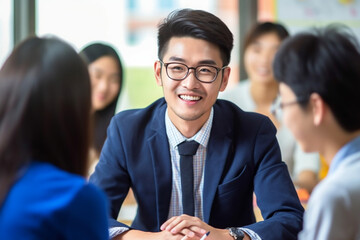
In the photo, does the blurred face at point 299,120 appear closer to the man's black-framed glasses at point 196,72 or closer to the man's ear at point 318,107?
the man's ear at point 318,107

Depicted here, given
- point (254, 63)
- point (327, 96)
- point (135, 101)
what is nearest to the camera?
point (327, 96)

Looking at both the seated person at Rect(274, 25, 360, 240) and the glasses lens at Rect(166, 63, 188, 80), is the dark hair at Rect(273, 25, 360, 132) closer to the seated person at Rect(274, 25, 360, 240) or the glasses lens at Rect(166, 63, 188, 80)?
the seated person at Rect(274, 25, 360, 240)

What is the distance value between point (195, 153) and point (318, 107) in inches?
30.7

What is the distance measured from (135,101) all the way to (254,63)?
4.17ft

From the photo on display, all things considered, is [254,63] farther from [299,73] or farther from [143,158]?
[299,73]

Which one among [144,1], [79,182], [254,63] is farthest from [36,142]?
[144,1]

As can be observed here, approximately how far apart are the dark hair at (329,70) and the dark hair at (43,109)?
19.1 inches

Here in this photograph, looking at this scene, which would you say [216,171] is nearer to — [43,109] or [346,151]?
[346,151]

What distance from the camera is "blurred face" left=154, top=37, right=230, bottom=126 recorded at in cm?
180

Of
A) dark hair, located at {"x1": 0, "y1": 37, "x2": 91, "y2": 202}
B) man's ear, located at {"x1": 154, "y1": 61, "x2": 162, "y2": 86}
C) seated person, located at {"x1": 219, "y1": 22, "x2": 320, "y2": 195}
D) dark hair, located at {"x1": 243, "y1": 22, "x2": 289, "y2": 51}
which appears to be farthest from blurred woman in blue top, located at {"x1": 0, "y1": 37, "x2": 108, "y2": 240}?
dark hair, located at {"x1": 243, "y1": 22, "x2": 289, "y2": 51}

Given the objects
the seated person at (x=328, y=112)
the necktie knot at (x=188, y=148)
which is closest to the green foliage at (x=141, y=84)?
the necktie knot at (x=188, y=148)

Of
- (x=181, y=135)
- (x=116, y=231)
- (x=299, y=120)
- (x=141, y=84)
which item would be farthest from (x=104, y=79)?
(x=299, y=120)

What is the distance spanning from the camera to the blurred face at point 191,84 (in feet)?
5.90

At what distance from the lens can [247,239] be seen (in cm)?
161
